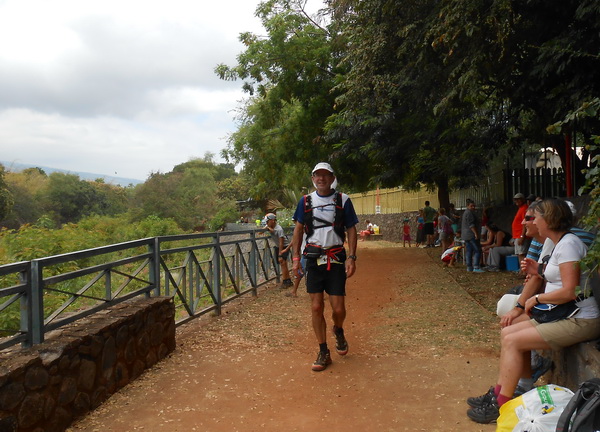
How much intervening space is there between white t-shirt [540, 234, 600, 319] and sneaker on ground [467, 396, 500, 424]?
803mm

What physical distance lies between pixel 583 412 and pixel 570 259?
1.26m

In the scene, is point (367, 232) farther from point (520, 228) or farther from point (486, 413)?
point (486, 413)

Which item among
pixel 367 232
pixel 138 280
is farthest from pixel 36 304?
pixel 367 232

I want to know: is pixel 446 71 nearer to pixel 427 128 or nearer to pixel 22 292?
pixel 427 128

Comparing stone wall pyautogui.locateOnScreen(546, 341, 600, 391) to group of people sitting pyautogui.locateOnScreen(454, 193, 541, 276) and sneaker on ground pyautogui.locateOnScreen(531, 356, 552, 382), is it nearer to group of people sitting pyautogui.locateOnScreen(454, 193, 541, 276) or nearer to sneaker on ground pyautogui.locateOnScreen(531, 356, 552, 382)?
sneaker on ground pyautogui.locateOnScreen(531, 356, 552, 382)

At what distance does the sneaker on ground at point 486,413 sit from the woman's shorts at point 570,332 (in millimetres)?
567

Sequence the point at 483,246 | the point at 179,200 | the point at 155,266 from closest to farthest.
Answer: the point at 155,266, the point at 483,246, the point at 179,200

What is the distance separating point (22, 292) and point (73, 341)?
490mm

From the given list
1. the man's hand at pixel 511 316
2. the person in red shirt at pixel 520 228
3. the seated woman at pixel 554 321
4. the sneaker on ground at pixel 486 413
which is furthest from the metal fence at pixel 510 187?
the sneaker on ground at pixel 486 413

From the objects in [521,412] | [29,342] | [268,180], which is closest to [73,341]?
[29,342]

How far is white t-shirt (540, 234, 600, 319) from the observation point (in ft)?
11.5

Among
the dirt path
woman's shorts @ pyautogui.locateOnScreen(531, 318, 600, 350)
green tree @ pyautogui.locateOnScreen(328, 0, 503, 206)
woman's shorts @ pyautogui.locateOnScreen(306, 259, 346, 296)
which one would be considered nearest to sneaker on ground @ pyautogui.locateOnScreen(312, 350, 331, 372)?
the dirt path

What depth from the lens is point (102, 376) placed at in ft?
14.0

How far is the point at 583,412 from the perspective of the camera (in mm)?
2469
